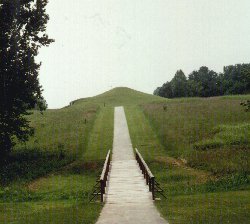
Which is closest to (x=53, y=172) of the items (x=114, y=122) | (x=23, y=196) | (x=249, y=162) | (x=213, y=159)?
(x=23, y=196)

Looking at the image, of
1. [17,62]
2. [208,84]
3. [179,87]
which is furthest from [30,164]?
[208,84]

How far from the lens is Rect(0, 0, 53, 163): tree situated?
28.4m

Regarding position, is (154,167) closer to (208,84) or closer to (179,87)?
(179,87)

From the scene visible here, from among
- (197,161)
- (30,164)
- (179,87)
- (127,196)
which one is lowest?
Answer: (127,196)

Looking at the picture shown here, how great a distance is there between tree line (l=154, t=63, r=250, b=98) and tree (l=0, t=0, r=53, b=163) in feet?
338

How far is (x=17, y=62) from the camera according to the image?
94.7ft

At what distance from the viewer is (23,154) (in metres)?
31.7

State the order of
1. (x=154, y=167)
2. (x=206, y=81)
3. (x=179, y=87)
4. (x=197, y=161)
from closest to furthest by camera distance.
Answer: (x=154, y=167)
(x=197, y=161)
(x=179, y=87)
(x=206, y=81)

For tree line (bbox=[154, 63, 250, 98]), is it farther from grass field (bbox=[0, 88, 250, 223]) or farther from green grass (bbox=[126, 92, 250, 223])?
grass field (bbox=[0, 88, 250, 223])

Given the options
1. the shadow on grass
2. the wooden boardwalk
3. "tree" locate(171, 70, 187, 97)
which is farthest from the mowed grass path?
"tree" locate(171, 70, 187, 97)

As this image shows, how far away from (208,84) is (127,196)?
130765 mm

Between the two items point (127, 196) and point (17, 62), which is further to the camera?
point (17, 62)

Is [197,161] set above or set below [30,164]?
below

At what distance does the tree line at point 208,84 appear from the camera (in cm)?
12862
